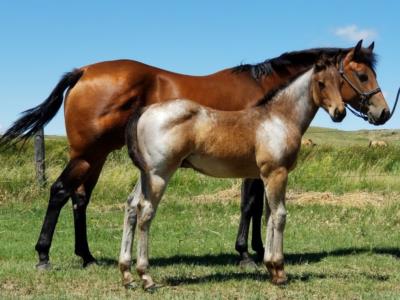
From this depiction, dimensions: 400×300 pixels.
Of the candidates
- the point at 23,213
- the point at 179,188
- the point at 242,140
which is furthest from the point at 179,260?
the point at 179,188

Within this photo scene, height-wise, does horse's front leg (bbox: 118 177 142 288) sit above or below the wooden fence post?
above

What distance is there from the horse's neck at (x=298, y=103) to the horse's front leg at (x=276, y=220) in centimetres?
60

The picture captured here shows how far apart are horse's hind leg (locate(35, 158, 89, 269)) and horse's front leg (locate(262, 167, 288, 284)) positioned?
220 centimetres

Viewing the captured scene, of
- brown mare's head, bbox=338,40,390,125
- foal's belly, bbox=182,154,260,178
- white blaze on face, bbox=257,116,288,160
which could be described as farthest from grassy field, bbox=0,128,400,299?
brown mare's head, bbox=338,40,390,125

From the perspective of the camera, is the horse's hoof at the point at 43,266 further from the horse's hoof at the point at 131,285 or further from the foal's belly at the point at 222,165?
the foal's belly at the point at 222,165

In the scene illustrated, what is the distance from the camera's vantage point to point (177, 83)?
718cm

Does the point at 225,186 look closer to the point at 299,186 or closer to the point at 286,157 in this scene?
the point at 299,186

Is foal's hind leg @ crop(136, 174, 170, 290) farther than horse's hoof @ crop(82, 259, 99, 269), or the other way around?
horse's hoof @ crop(82, 259, 99, 269)

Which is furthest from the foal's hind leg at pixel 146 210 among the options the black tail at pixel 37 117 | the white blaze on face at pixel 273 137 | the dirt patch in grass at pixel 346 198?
the dirt patch in grass at pixel 346 198

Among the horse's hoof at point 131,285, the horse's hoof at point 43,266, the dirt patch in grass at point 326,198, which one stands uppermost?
the horse's hoof at point 131,285

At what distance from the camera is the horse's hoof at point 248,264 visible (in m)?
6.94

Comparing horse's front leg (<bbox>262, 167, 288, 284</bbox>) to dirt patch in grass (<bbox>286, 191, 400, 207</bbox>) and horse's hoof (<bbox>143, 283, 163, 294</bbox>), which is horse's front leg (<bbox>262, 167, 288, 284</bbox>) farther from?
dirt patch in grass (<bbox>286, 191, 400, 207</bbox>)

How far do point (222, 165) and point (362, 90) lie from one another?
1.86 m

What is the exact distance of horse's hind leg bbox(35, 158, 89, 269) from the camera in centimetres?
679
